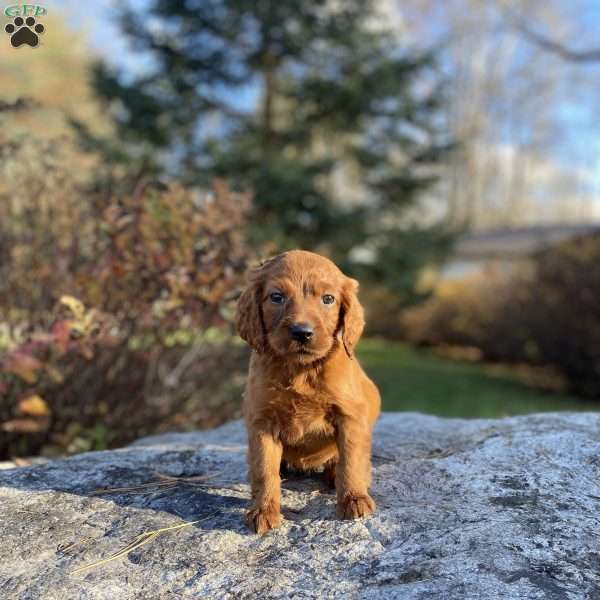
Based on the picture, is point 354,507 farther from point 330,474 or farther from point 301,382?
point 301,382

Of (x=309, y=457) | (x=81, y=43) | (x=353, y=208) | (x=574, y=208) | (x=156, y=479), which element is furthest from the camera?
(x=574, y=208)

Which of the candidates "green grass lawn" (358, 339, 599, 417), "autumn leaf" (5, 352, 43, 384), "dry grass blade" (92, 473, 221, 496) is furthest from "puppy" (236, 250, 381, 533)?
"green grass lawn" (358, 339, 599, 417)

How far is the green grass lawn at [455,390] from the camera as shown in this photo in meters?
9.40

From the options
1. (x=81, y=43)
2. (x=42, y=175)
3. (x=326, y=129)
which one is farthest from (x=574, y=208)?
(x=42, y=175)

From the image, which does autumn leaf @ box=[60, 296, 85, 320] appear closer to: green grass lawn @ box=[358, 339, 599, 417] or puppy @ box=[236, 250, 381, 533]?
puppy @ box=[236, 250, 381, 533]

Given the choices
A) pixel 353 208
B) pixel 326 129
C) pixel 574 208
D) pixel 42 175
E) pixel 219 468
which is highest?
pixel 574 208

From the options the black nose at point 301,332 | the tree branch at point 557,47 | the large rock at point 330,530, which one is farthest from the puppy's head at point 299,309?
the tree branch at point 557,47

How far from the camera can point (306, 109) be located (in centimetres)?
1184

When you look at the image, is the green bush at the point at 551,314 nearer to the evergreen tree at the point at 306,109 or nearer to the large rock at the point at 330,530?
the evergreen tree at the point at 306,109

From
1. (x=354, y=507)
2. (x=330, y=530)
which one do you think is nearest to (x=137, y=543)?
(x=330, y=530)

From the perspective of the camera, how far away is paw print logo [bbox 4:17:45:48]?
14.7 feet

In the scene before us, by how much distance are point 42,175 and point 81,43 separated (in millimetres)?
26404

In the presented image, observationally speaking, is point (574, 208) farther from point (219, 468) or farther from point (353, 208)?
point (219, 468)

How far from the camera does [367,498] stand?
248 cm
